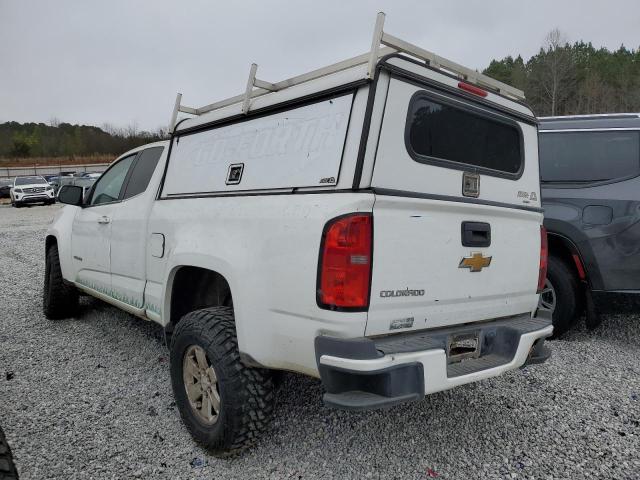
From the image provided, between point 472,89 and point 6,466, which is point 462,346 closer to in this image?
point 472,89

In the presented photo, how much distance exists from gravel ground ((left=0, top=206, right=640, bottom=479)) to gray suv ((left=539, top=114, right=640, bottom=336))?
1.51 feet

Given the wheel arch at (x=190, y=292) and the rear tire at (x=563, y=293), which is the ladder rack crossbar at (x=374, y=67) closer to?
the wheel arch at (x=190, y=292)

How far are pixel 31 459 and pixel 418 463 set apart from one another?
6.68ft

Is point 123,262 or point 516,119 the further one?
point 123,262

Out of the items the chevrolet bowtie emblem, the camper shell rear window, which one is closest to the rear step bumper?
the chevrolet bowtie emblem

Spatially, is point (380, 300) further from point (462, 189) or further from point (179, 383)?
point (179, 383)

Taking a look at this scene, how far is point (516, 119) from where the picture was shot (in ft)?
10.1

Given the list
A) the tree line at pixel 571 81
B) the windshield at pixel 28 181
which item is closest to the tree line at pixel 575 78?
the tree line at pixel 571 81

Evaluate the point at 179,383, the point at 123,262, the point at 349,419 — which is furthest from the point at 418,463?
the point at 123,262

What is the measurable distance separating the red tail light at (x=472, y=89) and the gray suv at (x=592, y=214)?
6.41 feet

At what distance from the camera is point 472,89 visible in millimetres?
2684

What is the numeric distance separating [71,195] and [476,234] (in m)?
3.66

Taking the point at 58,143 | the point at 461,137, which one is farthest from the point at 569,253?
the point at 58,143

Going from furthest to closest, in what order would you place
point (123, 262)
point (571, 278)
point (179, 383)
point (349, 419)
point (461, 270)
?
point (571, 278)
point (123, 262)
point (349, 419)
point (179, 383)
point (461, 270)
